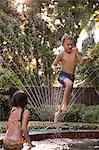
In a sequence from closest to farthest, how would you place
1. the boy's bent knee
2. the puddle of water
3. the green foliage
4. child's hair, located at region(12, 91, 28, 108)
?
child's hair, located at region(12, 91, 28, 108)
the boy's bent knee
the puddle of water
the green foliage

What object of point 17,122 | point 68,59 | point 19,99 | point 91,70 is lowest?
point 17,122

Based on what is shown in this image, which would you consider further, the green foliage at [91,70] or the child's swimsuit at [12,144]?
the green foliage at [91,70]

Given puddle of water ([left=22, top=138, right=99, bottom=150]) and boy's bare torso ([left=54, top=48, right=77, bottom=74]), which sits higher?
boy's bare torso ([left=54, top=48, right=77, bottom=74])

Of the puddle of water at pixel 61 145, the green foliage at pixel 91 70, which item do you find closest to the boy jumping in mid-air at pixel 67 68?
the puddle of water at pixel 61 145

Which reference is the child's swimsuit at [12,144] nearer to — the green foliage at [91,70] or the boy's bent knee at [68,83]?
the boy's bent knee at [68,83]

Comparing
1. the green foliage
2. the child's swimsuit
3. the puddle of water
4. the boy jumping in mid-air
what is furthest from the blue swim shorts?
the green foliage

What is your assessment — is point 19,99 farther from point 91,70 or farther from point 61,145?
point 91,70

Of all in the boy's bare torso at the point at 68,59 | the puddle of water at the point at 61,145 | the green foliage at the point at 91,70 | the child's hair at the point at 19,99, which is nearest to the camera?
the child's hair at the point at 19,99

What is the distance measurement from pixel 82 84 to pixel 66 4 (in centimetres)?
528

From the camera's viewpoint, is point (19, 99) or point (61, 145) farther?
point (61, 145)

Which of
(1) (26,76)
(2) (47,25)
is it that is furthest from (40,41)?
(1) (26,76)

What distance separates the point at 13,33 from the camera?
21188 mm

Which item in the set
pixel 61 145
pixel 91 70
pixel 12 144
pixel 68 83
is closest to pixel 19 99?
pixel 12 144

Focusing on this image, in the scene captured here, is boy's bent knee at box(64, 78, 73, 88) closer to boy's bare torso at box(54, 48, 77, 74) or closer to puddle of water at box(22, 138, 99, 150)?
boy's bare torso at box(54, 48, 77, 74)
